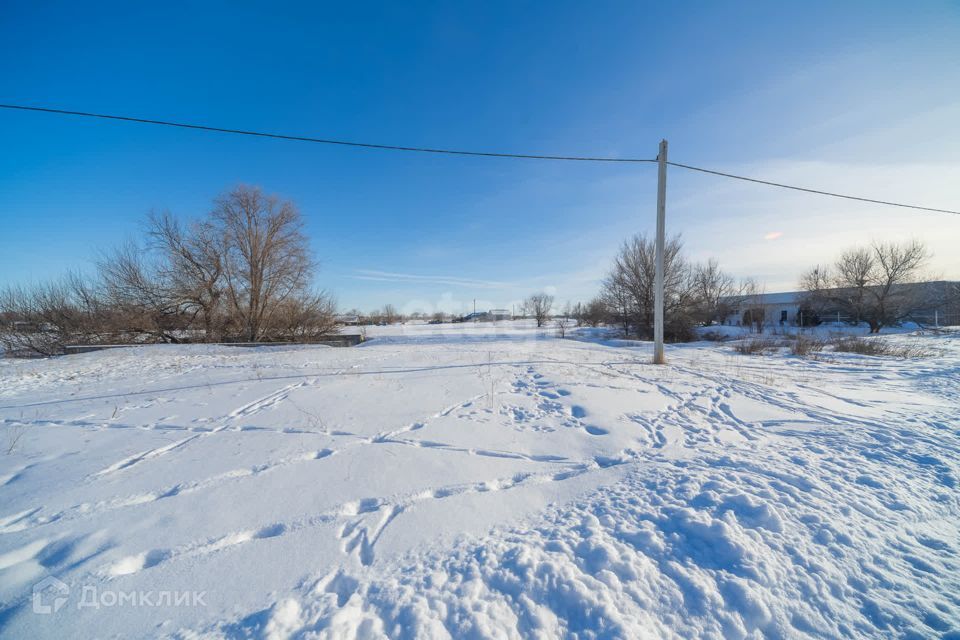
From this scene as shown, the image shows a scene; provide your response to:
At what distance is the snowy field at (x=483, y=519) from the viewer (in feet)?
5.46

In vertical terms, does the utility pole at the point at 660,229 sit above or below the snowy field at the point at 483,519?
above

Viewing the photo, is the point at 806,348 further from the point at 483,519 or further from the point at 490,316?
the point at 490,316

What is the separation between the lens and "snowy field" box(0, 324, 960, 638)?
1.66m

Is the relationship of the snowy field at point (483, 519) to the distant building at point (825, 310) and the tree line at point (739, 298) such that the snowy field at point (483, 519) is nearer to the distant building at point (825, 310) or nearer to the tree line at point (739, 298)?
the tree line at point (739, 298)

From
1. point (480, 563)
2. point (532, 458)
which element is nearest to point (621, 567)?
point (480, 563)

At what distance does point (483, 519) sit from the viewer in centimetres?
242

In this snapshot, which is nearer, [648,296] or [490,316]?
[648,296]

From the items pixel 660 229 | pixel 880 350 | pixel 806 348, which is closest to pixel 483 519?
pixel 660 229

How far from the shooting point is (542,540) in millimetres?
2145

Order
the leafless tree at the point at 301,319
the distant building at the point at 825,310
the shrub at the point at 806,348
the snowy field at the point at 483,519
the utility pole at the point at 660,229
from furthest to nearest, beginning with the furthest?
the distant building at the point at 825,310, the leafless tree at the point at 301,319, the shrub at the point at 806,348, the utility pole at the point at 660,229, the snowy field at the point at 483,519

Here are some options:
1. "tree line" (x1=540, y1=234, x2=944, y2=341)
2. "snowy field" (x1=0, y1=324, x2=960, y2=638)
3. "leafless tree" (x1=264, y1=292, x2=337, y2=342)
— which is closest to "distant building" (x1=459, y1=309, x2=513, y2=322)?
"tree line" (x1=540, y1=234, x2=944, y2=341)

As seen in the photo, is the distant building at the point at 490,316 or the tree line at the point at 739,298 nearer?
the tree line at the point at 739,298

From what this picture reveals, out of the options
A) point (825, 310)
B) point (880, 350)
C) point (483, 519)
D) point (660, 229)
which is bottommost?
point (483, 519)

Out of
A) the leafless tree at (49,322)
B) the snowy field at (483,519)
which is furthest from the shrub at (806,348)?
the leafless tree at (49,322)
